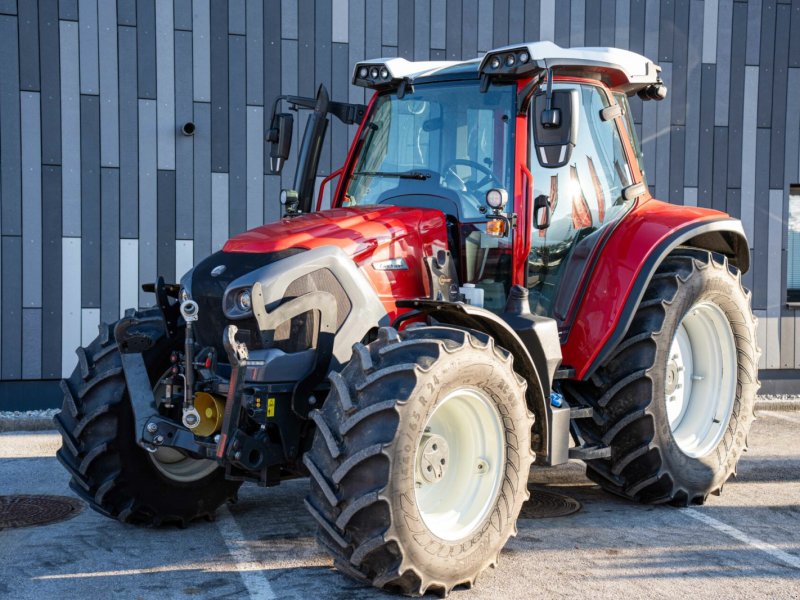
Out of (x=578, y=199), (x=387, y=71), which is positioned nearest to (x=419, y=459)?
(x=578, y=199)

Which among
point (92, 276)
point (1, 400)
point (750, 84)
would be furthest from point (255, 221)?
point (750, 84)

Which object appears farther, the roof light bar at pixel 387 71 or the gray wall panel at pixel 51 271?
the gray wall panel at pixel 51 271

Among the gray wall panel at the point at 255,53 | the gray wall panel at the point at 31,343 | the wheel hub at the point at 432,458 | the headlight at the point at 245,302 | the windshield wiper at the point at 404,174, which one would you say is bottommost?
the gray wall panel at the point at 31,343

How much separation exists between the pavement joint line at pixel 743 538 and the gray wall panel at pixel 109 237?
6.19 metres

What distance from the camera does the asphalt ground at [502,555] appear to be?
182 inches

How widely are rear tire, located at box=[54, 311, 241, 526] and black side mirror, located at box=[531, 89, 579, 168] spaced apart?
7.54 ft

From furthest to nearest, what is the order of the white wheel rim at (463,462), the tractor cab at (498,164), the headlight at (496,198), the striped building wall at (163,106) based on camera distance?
the striped building wall at (163,106), the tractor cab at (498,164), the headlight at (496,198), the white wheel rim at (463,462)

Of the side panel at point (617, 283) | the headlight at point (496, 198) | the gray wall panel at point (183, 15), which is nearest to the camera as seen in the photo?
the headlight at point (496, 198)

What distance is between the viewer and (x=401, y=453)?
427 cm

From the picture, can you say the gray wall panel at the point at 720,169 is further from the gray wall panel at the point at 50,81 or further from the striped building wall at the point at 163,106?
the gray wall panel at the point at 50,81

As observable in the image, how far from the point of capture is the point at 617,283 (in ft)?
19.4

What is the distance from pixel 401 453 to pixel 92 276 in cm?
660

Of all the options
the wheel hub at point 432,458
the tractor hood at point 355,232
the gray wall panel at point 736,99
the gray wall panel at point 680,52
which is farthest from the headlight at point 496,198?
the gray wall panel at point 736,99

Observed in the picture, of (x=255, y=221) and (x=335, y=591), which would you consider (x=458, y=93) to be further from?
(x=255, y=221)
